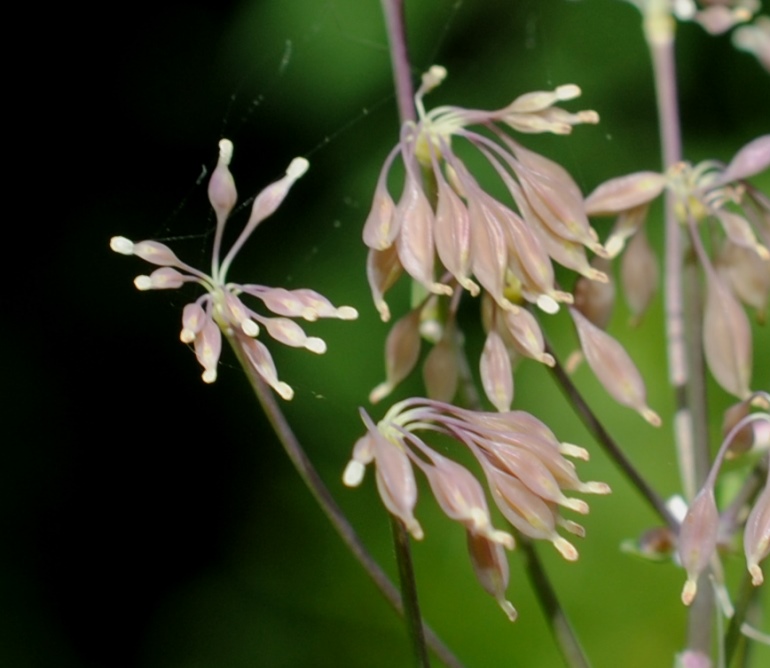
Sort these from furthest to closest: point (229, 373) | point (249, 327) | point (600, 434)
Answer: point (229, 373) < point (600, 434) < point (249, 327)

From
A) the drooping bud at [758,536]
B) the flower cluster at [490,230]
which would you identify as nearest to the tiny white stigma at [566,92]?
the flower cluster at [490,230]

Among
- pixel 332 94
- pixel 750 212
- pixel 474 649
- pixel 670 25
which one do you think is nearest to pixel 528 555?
pixel 750 212

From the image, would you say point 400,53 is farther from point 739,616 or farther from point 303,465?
point 739,616

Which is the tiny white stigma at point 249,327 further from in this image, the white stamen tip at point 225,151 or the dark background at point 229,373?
the dark background at point 229,373

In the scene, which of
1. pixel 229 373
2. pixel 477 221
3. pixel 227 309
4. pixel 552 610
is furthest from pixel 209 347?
pixel 229 373

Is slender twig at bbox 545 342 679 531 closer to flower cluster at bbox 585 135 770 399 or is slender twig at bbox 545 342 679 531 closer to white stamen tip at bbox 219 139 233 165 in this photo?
flower cluster at bbox 585 135 770 399

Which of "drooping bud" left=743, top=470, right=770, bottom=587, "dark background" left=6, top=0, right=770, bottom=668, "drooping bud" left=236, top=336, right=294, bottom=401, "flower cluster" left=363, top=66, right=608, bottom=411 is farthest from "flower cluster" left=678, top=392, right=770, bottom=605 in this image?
"dark background" left=6, top=0, right=770, bottom=668

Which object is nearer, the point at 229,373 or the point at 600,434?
the point at 600,434
